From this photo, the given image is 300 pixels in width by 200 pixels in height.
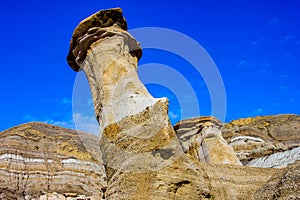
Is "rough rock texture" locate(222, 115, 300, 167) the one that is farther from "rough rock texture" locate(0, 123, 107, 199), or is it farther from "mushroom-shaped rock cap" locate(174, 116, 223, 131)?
"rough rock texture" locate(0, 123, 107, 199)

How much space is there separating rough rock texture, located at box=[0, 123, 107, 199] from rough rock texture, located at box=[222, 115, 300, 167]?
824 centimetres

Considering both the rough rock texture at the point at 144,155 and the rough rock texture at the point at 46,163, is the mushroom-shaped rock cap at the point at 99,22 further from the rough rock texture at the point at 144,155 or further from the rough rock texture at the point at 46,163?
the rough rock texture at the point at 46,163

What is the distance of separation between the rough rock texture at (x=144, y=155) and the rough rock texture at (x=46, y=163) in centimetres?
1774

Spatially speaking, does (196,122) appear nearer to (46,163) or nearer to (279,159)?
(279,159)

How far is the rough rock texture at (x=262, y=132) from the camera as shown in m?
22.6

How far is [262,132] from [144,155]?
19.1 metres

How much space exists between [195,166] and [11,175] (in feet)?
72.5

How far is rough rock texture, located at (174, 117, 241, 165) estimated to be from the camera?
40.3 ft

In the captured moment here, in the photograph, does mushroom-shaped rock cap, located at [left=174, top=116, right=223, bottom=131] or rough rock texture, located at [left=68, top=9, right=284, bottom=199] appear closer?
rough rock texture, located at [left=68, top=9, right=284, bottom=199]

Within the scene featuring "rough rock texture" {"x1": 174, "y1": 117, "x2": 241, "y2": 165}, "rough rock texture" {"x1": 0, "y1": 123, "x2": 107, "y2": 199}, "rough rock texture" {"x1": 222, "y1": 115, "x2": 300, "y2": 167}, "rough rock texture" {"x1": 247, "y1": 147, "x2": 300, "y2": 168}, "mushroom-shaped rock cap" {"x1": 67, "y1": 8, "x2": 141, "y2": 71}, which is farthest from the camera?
"rough rock texture" {"x1": 0, "y1": 123, "x2": 107, "y2": 199}

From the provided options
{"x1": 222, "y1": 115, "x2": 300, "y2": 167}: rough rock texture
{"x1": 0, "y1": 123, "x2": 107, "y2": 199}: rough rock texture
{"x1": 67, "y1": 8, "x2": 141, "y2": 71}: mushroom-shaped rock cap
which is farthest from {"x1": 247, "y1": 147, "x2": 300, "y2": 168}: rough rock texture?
{"x1": 0, "y1": 123, "x2": 107, "y2": 199}: rough rock texture

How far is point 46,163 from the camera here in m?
30.0

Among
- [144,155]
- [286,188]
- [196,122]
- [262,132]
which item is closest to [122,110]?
[144,155]

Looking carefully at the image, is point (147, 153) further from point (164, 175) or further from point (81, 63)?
point (81, 63)
